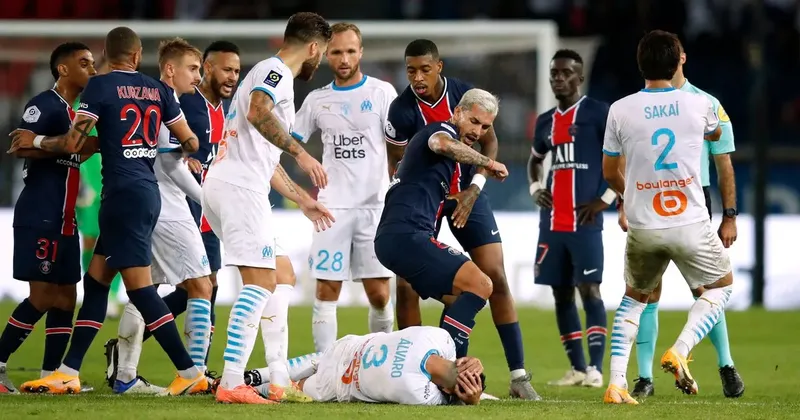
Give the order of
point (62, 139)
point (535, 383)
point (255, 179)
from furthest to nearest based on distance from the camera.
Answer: point (535, 383) → point (62, 139) → point (255, 179)

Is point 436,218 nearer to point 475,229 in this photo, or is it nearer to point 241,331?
point 475,229

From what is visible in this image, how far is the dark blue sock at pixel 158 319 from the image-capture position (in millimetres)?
7156

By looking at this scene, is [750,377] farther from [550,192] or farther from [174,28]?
[174,28]

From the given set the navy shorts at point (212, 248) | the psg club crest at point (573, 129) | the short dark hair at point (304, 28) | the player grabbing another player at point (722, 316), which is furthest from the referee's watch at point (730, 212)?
the navy shorts at point (212, 248)

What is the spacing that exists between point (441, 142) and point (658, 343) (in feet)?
18.2

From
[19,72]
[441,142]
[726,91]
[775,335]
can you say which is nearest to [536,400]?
[441,142]

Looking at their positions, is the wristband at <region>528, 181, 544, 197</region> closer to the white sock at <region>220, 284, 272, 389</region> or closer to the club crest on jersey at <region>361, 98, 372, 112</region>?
the club crest on jersey at <region>361, 98, 372, 112</region>

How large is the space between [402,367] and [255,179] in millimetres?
1368

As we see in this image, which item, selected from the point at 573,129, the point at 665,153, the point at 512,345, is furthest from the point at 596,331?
the point at 665,153

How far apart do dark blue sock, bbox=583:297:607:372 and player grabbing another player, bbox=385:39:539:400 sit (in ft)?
4.84

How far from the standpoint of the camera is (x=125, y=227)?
712 cm

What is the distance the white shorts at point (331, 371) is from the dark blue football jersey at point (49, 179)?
2018mm

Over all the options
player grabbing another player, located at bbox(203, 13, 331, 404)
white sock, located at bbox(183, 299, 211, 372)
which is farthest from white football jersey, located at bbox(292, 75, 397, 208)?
player grabbing another player, located at bbox(203, 13, 331, 404)

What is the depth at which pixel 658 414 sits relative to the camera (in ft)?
21.0
